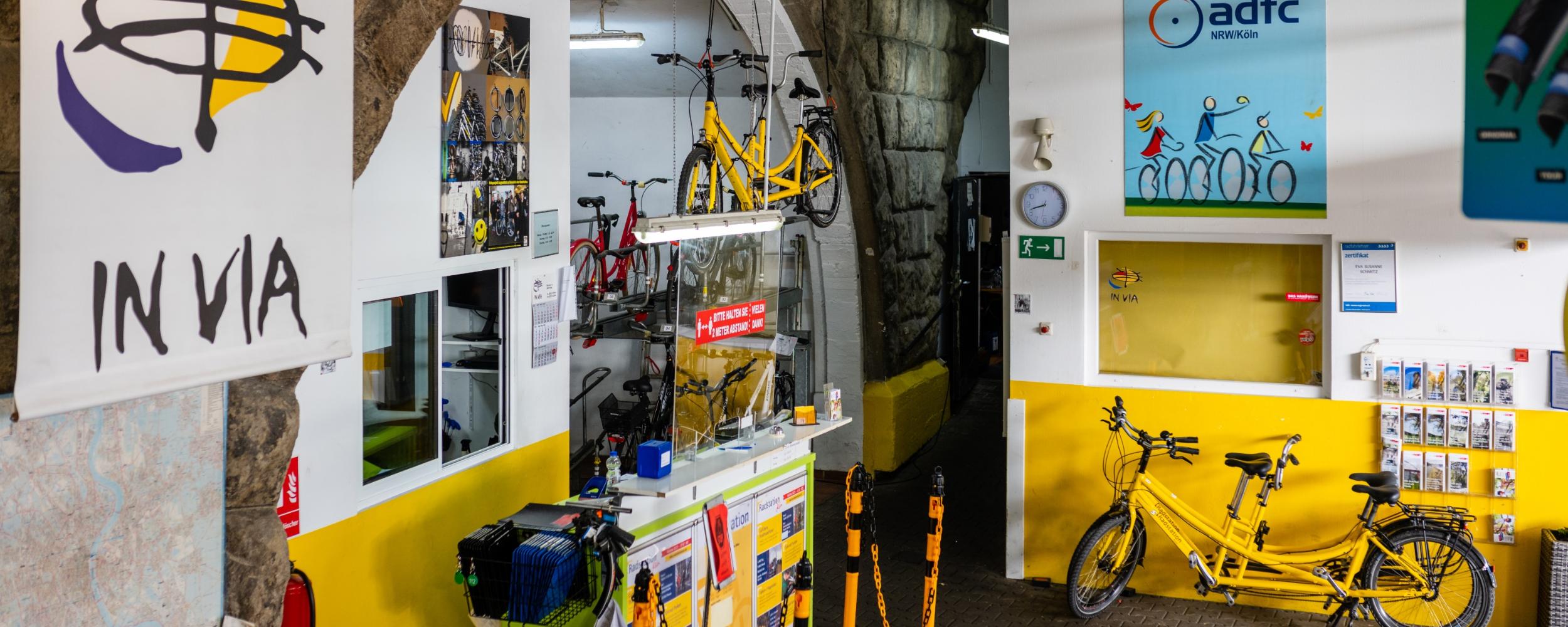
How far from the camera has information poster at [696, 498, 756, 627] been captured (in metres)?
5.12

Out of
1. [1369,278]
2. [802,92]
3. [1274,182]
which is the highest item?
[802,92]

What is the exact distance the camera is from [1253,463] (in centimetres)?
611

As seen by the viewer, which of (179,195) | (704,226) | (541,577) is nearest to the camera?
(179,195)

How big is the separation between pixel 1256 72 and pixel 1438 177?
1.04 metres

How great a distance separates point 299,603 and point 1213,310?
4.91 metres

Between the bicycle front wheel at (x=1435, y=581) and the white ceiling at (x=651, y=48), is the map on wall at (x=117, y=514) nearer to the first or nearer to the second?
the bicycle front wheel at (x=1435, y=581)

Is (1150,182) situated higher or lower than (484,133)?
lower

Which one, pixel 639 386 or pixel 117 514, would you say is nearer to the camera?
pixel 117 514

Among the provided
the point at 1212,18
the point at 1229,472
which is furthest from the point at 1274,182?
the point at 1229,472

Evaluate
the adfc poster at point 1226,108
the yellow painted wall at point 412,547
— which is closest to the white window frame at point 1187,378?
the adfc poster at point 1226,108

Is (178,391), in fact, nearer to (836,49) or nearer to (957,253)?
(836,49)

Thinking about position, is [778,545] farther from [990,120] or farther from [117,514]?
[990,120]

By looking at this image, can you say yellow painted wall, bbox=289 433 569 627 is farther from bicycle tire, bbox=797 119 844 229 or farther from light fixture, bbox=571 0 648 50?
light fixture, bbox=571 0 648 50

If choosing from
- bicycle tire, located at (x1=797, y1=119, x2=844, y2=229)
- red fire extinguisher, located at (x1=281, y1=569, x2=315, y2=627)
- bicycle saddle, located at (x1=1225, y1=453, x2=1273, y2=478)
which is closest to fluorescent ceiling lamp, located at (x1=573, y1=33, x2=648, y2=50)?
bicycle tire, located at (x1=797, y1=119, x2=844, y2=229)
